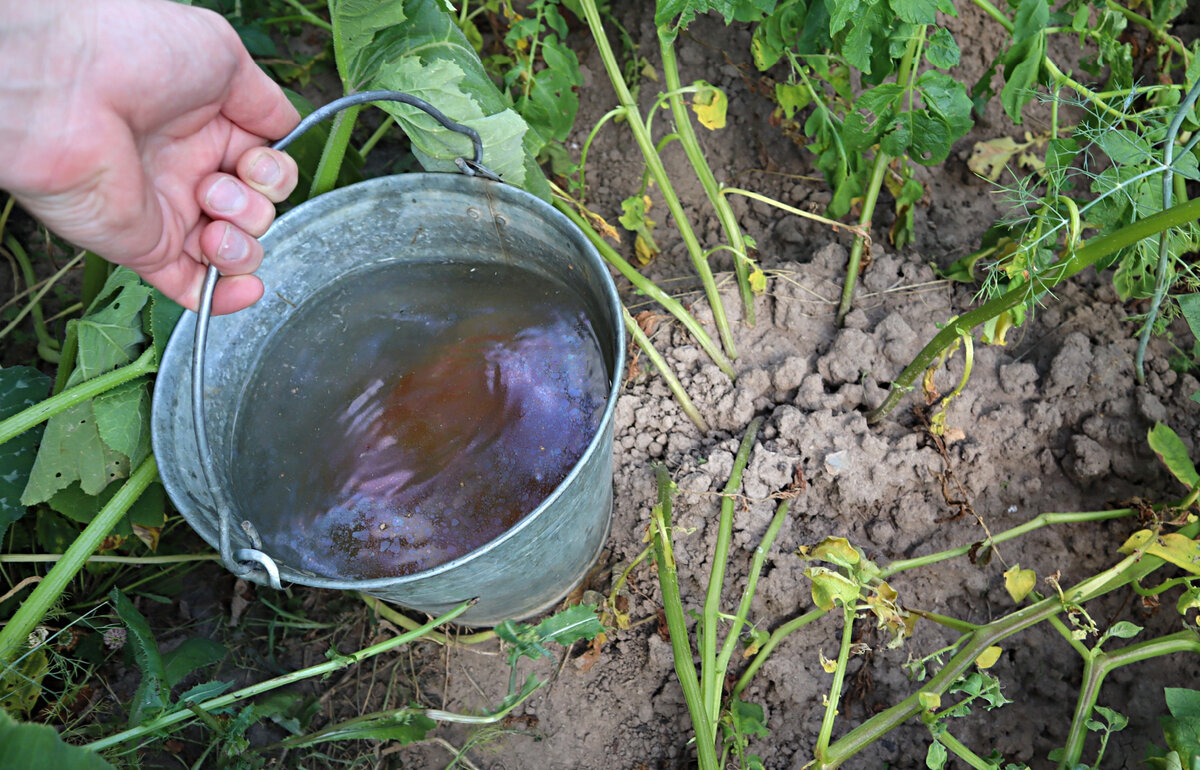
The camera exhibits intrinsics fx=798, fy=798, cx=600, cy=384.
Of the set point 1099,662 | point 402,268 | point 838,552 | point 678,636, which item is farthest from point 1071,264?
point 402,268

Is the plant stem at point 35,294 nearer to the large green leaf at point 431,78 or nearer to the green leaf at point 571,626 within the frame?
the large green leaf at point 431,78

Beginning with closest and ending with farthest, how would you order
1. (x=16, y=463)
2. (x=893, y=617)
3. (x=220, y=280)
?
(x=893, y=617), (x=220, y=280), (x=16, y=463)

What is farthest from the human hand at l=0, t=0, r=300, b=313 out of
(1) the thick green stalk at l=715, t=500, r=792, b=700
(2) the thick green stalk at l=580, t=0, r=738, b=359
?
(1) the thick green stalk at l=715, t=500, r=792, b=700

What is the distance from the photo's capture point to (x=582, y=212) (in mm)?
2115

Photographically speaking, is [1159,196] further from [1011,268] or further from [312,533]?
[312,533]

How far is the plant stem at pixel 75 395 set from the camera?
1.51 meters

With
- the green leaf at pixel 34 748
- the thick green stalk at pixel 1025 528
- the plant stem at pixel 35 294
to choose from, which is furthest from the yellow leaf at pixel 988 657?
the plant stem at pixel 35 294

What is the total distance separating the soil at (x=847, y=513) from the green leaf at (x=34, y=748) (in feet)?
2.78

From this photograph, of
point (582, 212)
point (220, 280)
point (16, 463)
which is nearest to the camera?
point (220, 280)

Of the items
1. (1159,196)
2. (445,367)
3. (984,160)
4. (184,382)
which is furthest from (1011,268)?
(184,382)

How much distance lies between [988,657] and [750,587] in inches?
18.1

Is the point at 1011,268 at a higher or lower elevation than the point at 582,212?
higher

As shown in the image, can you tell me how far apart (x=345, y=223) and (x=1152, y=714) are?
1988 millimetres

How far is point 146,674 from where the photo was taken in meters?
1.48
